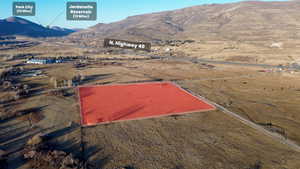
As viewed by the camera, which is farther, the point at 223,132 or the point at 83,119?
the point at 83,119

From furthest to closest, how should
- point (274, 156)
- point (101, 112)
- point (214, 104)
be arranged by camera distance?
point (214, 104), point (101, 112), point (274, 156)

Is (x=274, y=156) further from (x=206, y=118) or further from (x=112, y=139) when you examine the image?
(x=112, y=139)

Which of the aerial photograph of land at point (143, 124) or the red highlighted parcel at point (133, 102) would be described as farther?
the red highlighted parcel at point (133, 102)

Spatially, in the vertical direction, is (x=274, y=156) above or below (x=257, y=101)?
below

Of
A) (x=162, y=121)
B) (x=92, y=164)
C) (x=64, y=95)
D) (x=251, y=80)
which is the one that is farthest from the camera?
(x=251, y=80)

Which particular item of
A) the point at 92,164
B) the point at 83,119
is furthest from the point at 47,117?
the point at 92,164

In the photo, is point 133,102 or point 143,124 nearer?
point 143,124

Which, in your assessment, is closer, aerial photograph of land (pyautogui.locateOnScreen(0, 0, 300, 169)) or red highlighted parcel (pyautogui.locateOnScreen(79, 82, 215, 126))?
aerial photograph of land (pyautogui.locateOnScreen(0, 0, 300, 169))
